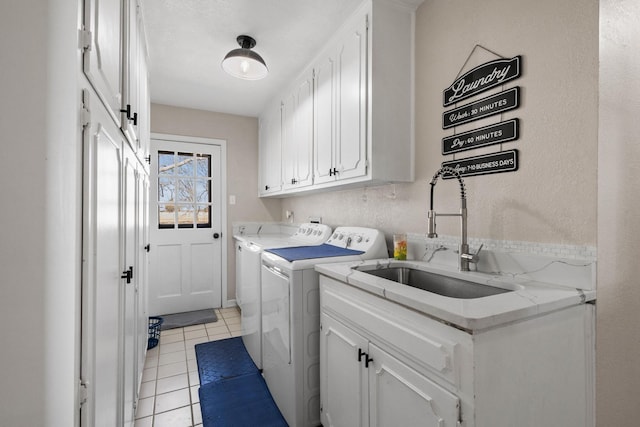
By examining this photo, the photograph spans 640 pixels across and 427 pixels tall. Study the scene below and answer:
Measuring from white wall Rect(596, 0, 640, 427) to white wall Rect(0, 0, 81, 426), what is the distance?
1.55 metres

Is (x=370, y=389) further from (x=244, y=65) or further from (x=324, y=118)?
(x=244, y=65)

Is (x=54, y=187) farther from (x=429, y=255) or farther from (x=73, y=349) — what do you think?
(x=429, y=255)

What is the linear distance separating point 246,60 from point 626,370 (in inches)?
97.7

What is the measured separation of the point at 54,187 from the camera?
0.62 metres

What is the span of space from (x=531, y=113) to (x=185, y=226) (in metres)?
3.53

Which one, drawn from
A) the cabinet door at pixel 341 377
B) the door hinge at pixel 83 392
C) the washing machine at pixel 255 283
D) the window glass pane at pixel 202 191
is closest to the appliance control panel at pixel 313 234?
the washing machine at pixel 255 283

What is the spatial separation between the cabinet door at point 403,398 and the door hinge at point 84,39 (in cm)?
127

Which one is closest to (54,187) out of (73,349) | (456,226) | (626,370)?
(73,349)

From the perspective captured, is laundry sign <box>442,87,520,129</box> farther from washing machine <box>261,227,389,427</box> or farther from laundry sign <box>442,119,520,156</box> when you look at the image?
washing machine <box>261,227,389,427</box>

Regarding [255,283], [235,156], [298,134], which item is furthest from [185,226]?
[298,134]

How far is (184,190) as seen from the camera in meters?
3.64

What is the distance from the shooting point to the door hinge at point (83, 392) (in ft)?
2.19

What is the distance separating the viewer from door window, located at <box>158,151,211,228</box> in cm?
354

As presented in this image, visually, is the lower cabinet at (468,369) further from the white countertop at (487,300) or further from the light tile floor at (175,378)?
the light tile floor at (175,378)
